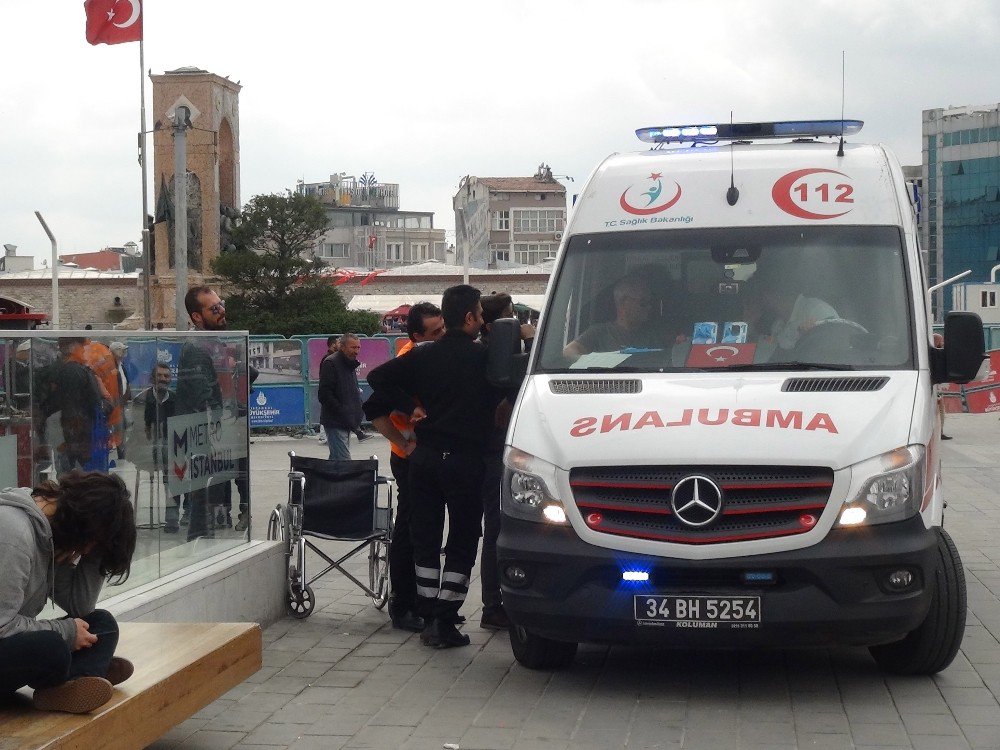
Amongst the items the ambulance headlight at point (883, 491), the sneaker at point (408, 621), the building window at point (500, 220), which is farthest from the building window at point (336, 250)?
the ambulance headlight at point (883, 491)

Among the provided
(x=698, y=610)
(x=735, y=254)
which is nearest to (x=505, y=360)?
(x=735, y=254)

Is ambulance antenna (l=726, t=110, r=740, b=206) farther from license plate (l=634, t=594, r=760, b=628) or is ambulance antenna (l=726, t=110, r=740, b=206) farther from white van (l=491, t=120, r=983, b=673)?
license plate (l=634, t=594, r=760, b=628)

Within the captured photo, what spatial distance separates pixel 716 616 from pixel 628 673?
1036mm

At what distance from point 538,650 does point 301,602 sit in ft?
6.82

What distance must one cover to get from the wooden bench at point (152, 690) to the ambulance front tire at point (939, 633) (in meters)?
2.98

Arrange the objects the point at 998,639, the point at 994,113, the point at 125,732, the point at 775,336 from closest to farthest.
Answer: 1. the point at 125,732
2. the point at 775,336
3. the point at 998,639
4. the point at 994,113

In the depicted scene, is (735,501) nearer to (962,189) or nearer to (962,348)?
(962,348)

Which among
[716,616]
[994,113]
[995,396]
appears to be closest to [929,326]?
[716,616]

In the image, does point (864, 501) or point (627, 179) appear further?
point (627, 179)

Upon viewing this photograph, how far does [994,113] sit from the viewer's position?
11031 cm

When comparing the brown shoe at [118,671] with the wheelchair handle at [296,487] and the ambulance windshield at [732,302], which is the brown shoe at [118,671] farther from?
the wheelchair handle at [296,487]

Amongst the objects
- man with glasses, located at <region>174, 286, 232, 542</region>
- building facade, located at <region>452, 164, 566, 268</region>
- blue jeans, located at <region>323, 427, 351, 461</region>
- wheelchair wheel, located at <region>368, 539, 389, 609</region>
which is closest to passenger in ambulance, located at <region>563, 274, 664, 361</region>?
man with glasses, located at <region>174, 286, 232, 542</region>

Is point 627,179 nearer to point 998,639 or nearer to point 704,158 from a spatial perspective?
point 704,158

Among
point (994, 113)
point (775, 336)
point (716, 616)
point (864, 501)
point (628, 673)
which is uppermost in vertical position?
point (994, 113)
